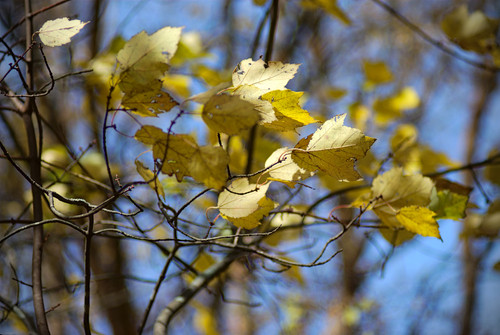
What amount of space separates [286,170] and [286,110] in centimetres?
5

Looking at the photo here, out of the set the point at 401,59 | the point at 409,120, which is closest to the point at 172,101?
the point at 409,120

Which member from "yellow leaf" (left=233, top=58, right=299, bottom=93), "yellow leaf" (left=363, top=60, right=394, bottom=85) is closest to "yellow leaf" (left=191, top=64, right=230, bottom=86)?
"yellow leaf" (left=363, top=60, right=394, bottom=85)

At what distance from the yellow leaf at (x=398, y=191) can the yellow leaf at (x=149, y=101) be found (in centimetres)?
22

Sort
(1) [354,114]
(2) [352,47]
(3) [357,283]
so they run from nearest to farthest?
(1) [354,114], (3) [357,283], (2) [352,47]

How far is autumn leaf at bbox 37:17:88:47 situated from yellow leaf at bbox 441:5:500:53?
0.52 m

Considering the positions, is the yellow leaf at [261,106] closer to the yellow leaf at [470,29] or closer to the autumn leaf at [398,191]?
the autumn leaf at [398,191]

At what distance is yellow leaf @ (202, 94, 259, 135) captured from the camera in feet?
0.85

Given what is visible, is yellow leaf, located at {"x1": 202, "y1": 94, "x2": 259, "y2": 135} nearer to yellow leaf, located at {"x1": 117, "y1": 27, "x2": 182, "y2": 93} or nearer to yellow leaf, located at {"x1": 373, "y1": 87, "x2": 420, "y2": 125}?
yellow leaf, located at {"x1": 117, "y1": 27, "x2": 182, "y2": 93}

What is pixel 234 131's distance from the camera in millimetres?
261

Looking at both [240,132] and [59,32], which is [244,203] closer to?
[240,132]

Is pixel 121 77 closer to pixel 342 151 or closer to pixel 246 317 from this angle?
pixel 342 151

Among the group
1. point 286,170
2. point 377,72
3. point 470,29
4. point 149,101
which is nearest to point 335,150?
point 286,170

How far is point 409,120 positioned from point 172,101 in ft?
7.99

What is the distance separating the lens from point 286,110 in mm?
326
